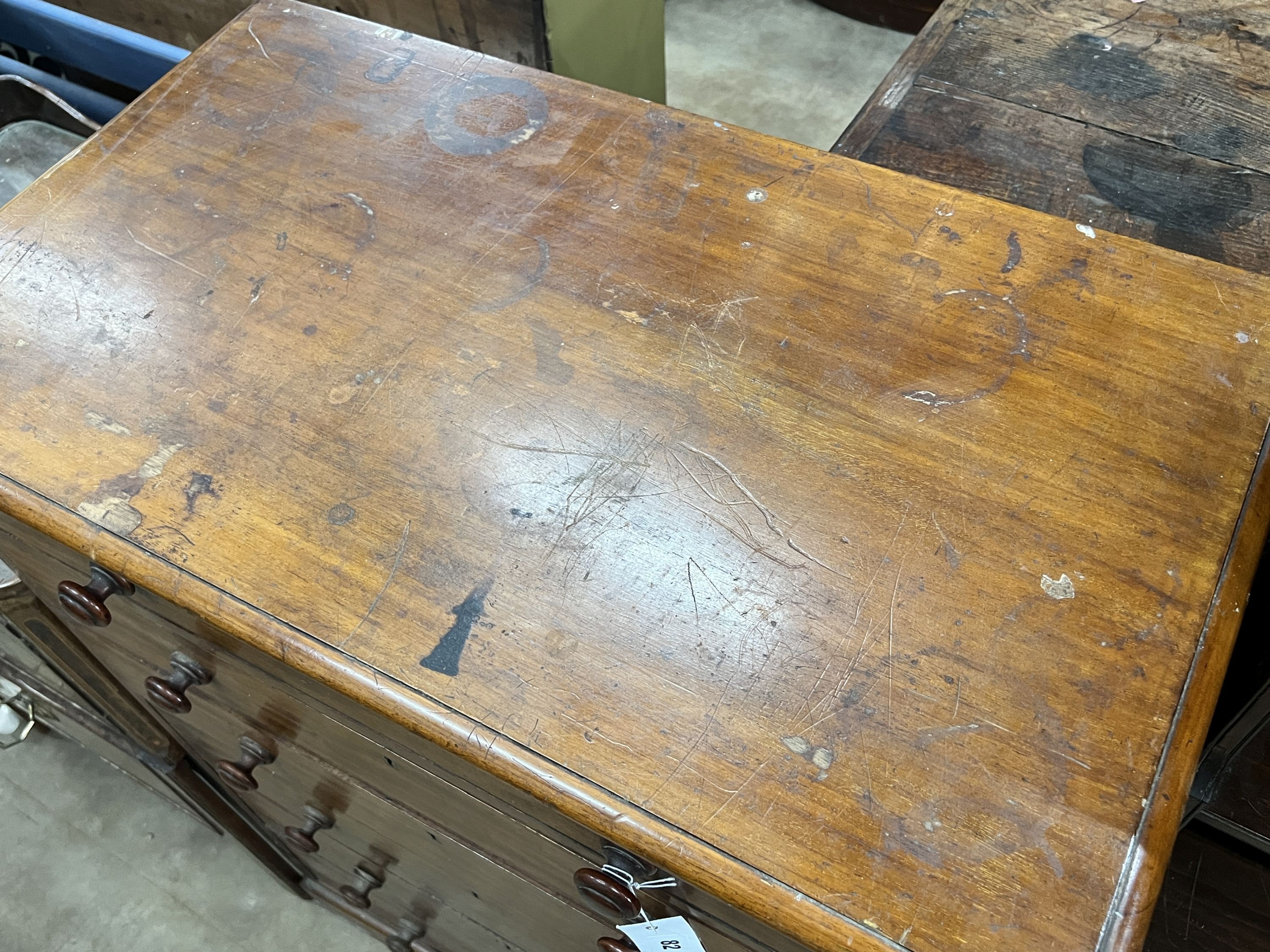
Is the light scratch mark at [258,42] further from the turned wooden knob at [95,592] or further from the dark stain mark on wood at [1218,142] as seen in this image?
the dark stain mark on wood at [1218,142]

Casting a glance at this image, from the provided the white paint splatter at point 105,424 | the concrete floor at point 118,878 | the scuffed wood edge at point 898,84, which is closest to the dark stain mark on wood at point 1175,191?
the scuffed wood edge at point 898,84

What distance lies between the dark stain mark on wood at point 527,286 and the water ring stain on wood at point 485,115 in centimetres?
15

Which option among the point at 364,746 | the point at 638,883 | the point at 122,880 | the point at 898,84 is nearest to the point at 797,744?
the point at 638,883

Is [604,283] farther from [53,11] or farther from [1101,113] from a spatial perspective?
[53,11]

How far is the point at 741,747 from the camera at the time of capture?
581mm

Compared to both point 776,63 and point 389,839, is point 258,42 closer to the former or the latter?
point 389,839

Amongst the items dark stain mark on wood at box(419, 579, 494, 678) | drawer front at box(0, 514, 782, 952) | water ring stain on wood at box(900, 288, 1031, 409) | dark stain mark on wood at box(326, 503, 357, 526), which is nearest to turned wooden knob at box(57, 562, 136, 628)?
drawer front at box(0, 514, 782, 952)

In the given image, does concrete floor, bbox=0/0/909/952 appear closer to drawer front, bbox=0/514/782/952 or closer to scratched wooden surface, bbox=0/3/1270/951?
drawer front, bbox=0/514/782/952

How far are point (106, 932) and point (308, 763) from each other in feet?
2.90

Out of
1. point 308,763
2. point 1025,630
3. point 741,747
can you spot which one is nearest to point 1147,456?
point 1025,630

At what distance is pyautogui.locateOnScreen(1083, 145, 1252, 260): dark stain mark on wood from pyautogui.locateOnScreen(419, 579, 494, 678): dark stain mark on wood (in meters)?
0.91

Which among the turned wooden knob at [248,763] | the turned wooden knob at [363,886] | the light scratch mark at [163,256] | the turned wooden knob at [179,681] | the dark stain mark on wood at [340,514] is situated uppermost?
the light scratch mark at [163,256]

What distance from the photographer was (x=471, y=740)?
594mm

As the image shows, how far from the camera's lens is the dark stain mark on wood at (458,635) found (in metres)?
0.62
